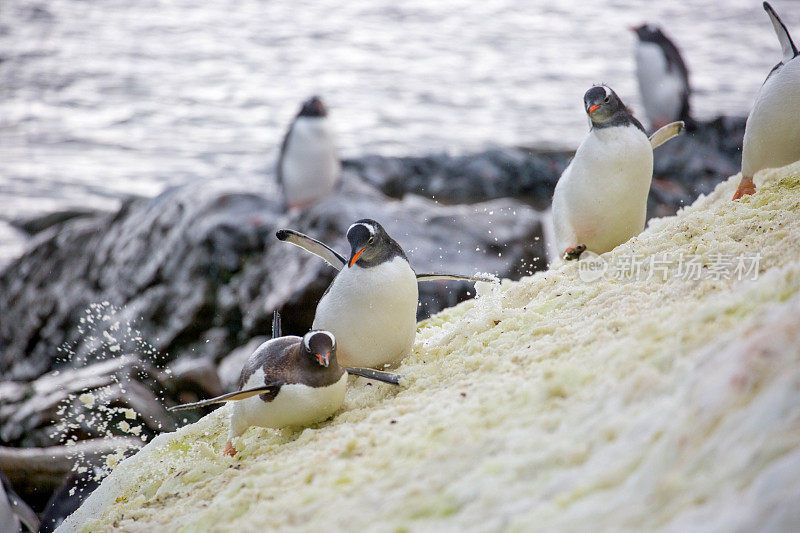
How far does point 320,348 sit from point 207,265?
14.6 ft

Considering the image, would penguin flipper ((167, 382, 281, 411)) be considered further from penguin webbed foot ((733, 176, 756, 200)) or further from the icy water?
the icy water

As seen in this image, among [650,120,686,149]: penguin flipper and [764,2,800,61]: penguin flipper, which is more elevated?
[764,2,800,61]: penguin flipper

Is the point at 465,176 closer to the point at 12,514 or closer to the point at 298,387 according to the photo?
the point at 12,514

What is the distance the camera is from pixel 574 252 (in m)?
3.28

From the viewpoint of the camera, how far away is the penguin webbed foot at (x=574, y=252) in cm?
328

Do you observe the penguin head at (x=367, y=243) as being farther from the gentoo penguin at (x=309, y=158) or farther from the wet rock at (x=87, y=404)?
the gentoo penguin at (x=309, y=158)

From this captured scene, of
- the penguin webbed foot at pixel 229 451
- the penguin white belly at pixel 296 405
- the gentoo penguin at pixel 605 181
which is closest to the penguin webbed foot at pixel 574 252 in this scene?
the gentoo penguin at pixel 605 181

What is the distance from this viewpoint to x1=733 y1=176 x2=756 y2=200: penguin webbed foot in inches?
121

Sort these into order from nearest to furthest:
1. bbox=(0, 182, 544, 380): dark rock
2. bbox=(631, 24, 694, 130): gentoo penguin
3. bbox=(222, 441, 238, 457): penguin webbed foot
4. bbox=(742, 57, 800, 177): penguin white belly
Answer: bbox=(222, 441, 238, 457): penguin webbed foot
bbox=(742, 57, 800, 177): penguin white belly
bbox=(0, 182, 544, 380): dark rock
bbox=(631, 24, 694, 130): gentoo penguin

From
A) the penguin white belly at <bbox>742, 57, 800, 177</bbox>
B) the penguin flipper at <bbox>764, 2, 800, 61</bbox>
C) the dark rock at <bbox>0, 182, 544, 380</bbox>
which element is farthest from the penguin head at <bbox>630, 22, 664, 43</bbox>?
the penguin white belly at <bbox>742, 57, 800, 177</bbox>

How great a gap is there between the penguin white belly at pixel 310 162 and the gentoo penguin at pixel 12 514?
376 cm

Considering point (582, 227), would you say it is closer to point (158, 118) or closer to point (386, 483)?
point (386, 483)

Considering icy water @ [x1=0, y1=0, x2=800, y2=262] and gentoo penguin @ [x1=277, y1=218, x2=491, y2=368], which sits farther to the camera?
icy water @ [x1=0, y1=0, x2=800, y2=262]

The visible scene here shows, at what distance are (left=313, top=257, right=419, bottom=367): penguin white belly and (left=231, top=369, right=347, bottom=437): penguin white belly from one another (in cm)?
32
